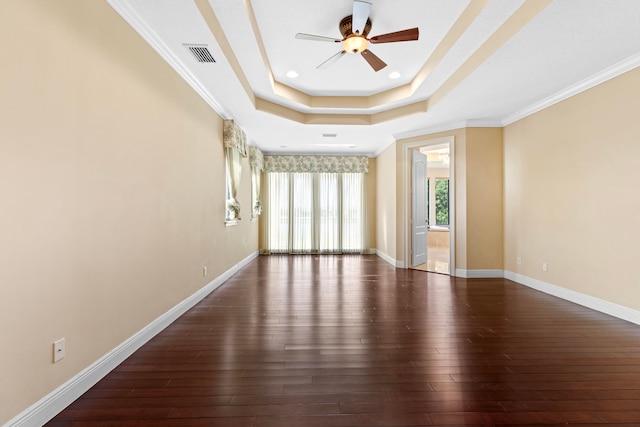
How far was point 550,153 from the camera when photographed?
409 cm

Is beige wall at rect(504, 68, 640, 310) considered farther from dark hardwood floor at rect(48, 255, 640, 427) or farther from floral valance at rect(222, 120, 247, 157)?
floral valance at rect(222, 120, 247, 157)

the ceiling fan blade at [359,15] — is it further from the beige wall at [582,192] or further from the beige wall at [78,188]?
the beige wall at [582,192]

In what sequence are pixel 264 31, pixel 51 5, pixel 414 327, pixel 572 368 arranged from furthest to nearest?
pixel 264 31 → pixel 414 327 → pixel 572 368 → pixel 51 5

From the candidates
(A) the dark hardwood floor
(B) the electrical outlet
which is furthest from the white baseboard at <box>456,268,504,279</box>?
(B) the electrical outlet

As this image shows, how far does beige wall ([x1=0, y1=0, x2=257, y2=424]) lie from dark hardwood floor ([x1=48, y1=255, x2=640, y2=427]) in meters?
0.42

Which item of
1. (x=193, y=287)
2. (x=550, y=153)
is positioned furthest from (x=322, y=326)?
(x=550, y=153)

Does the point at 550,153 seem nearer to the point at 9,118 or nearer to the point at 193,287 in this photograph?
the point at 193,287

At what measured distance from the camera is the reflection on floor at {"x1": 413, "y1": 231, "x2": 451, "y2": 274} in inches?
231

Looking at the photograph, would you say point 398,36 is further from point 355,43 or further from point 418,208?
point 418,208

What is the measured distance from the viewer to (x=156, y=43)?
2611mm

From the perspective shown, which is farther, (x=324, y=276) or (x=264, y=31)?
(x=324, y=276)

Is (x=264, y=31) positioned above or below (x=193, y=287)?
above

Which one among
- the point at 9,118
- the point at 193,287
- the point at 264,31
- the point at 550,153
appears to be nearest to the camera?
the point at 9,118

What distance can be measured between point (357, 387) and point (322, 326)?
Answer: 1034mm
